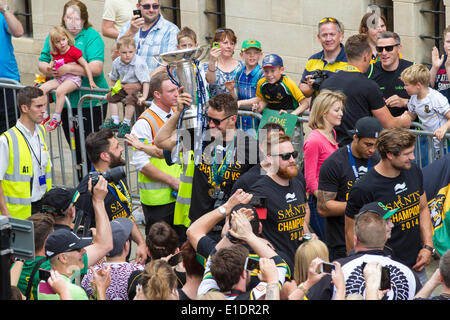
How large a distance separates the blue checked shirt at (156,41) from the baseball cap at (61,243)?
4.56 m

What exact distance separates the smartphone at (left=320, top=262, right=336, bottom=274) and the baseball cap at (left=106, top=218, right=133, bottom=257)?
2.00 m

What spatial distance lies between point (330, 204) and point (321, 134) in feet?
2.85

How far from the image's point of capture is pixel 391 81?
31.7 feet

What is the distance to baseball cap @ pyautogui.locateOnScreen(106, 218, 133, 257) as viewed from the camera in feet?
24.1

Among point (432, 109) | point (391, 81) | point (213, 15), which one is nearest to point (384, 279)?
point (432, 109)

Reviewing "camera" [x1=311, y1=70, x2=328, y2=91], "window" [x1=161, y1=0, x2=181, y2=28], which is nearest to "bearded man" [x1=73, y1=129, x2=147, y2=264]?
"camera" [x1=311, y1=70, x2=328, y2=91]

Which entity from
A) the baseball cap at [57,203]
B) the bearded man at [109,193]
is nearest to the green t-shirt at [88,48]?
the bearded man at [109,193]

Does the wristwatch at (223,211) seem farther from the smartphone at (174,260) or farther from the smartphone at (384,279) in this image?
the smartphone at (384,279)

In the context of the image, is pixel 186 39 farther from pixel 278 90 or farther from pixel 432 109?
pixel 432 109

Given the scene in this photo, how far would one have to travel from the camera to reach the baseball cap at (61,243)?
21.8ft

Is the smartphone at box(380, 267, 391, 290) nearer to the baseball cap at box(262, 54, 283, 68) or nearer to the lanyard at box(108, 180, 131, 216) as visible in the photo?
the lanyard at box(108, 180, 131, 216)

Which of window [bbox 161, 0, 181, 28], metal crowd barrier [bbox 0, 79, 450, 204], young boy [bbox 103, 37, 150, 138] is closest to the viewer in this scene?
metal crowd barrier [bbox 0, 79, 450, 204]

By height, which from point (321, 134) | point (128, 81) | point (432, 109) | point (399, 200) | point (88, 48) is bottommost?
point (399, 200)
